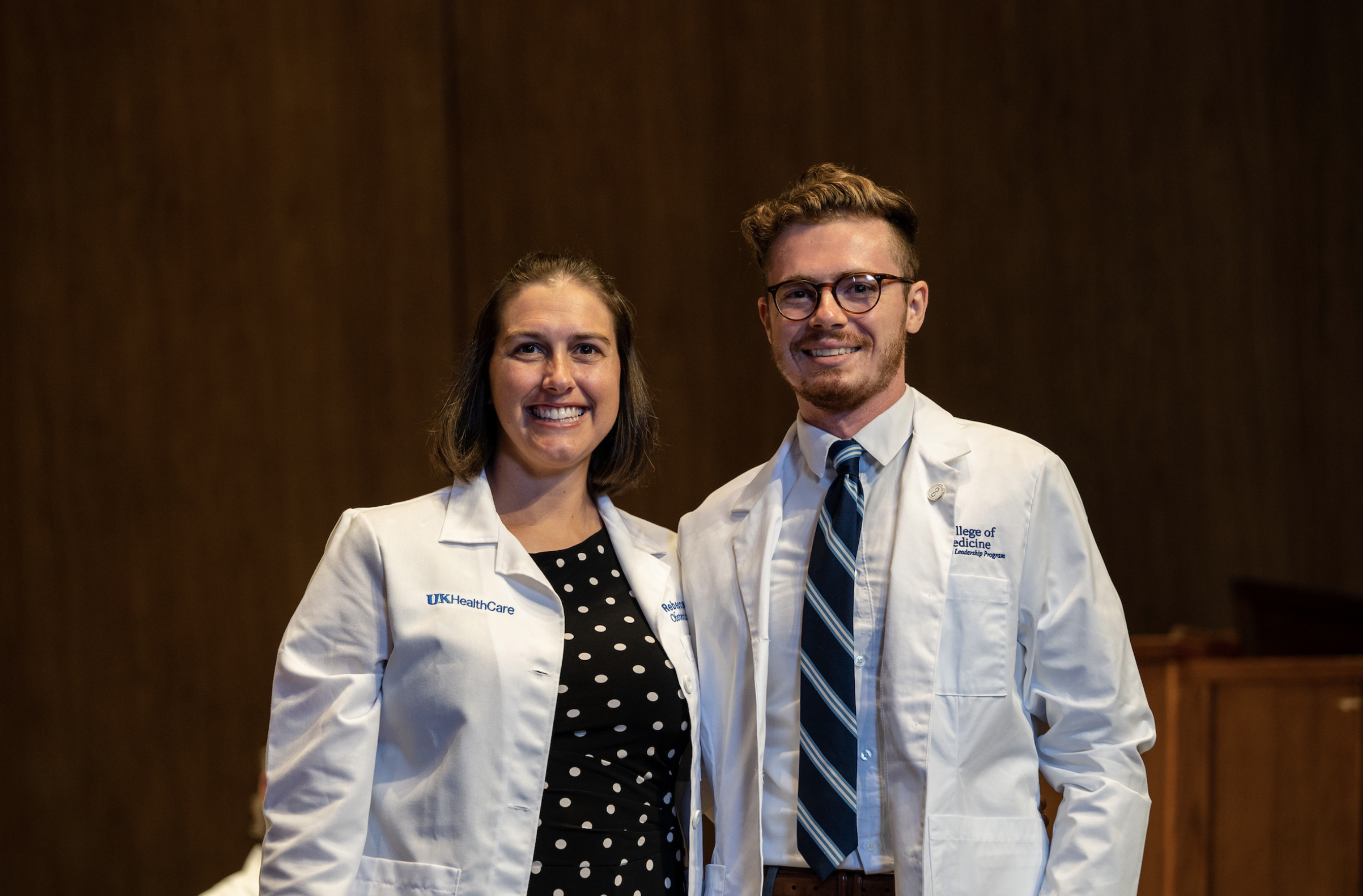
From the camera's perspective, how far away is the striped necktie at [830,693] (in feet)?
5.63

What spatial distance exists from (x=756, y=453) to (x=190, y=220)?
7.46ft

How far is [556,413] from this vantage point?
1.95 m

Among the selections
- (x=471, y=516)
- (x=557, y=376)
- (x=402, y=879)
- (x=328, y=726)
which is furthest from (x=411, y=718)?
(x=557, y=376)

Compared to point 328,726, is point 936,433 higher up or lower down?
higher up

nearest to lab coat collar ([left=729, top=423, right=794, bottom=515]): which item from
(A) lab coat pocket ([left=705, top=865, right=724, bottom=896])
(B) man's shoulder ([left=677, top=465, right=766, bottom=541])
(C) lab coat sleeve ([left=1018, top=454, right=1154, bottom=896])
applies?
(B) man's shoulder ([left=677, top=465, right=766, bottom=541])

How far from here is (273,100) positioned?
4375 millimetres

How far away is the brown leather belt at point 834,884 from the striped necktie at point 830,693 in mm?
34

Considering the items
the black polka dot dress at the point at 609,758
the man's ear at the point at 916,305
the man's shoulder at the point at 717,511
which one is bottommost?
the black polka dot dress at the point at 609,758

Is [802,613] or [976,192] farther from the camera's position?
[976,192]

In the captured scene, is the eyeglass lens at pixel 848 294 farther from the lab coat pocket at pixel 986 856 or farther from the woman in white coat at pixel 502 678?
the lab coat pocket at pixel 986 856

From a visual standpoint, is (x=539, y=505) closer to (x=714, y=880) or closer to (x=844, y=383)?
(x=844, y=383)

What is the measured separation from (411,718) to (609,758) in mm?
309

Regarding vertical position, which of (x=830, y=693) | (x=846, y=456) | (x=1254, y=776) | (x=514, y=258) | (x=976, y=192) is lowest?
(x=1254, y=776)

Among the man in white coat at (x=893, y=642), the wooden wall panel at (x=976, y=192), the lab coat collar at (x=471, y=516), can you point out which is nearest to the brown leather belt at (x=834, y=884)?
the man in white coat at (x=893, y=642)
